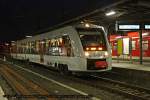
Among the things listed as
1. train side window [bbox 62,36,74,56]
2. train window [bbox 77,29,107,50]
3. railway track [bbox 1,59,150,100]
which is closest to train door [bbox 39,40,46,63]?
train side window [bbox 62,36,74,56]

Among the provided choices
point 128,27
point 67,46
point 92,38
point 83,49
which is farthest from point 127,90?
point 128,27

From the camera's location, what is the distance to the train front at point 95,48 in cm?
1917

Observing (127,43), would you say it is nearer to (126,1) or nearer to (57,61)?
(57,61)

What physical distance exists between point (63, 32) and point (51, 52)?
3.74 meters

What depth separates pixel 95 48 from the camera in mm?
19641

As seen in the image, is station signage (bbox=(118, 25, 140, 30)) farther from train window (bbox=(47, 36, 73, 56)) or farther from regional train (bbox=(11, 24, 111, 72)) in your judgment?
regional train (bbox=(11, 24, 111, 72))

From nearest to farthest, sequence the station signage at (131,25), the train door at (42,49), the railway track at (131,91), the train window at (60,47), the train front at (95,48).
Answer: the railway track at (131,91) < the train front at (95,48) < the train window at (60,47) < the station signage at (131,25) < the train door at (42,49)

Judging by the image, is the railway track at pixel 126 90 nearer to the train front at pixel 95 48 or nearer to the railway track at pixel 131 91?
the railway track at pixel 131 91

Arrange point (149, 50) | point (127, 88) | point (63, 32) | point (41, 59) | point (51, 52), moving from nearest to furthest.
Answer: point (127, 88) → point (63, 32) → point (51, 52) → point (41, 59) → point (149, 50)

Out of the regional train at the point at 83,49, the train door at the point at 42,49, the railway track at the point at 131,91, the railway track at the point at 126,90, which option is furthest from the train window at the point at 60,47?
the railway track at the point at 131,91

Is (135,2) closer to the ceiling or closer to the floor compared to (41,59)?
closer to the ceiling

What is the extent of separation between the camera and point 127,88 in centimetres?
1634

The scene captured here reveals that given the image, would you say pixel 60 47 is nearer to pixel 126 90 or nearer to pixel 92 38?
pixel 92 38

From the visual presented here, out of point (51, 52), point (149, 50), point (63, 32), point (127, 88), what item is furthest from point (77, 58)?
point (149, 50)
